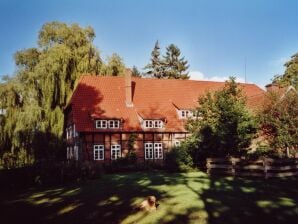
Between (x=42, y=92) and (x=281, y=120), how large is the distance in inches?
843

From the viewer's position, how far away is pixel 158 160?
109ft

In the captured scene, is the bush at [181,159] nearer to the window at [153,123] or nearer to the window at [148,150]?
the window at [148,150]

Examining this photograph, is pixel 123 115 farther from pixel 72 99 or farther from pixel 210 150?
pixel 210 150

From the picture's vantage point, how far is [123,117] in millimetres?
33406

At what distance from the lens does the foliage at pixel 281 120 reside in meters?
24.0

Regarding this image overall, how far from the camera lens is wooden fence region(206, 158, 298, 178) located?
17.3 metres

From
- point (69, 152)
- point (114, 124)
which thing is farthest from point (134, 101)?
point (69, 152)

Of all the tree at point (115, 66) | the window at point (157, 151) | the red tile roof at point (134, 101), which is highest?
the tree at point (115, 66)

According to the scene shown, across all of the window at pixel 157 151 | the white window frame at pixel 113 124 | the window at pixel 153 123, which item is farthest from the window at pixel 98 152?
the window at pixel 157 151

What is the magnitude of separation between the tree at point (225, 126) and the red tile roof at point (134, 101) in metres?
6.64

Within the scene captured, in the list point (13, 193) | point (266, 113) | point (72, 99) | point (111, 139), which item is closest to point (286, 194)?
point (13, 193)

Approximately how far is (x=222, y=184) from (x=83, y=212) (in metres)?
7.09

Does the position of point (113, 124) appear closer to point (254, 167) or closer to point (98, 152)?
point (98, 152)

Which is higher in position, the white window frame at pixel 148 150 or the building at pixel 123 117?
the building at pixel 123 117
